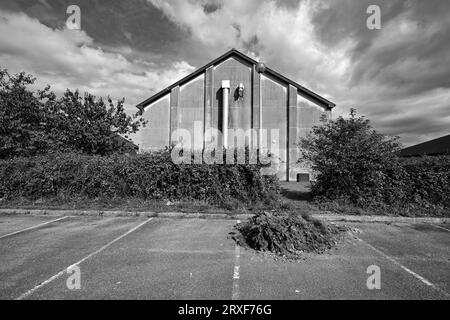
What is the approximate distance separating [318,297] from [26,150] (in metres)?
14.0

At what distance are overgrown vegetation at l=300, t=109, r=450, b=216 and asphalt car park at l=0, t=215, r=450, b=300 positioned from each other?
1645mm

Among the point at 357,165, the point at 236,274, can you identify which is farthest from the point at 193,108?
the point at 236,274

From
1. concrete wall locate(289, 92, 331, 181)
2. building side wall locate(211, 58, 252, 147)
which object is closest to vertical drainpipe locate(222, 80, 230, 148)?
building side wall locate(211, 58, 252, 147)

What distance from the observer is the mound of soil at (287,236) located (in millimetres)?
4152

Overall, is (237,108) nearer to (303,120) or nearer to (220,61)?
(220,61)

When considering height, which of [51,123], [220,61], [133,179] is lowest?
[133,179]

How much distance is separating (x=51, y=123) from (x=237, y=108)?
39.8ft

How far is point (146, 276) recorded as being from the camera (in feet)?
10.4

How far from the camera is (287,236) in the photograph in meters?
4.23

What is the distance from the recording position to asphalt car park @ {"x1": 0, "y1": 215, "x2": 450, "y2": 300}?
280 centimetres

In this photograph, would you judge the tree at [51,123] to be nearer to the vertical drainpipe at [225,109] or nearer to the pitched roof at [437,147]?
the vertical drainpipe at [225,109]

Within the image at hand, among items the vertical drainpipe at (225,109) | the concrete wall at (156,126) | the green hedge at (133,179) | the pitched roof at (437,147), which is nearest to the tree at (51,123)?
the green hedge at (133,179)

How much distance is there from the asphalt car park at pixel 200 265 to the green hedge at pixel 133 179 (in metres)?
2.20

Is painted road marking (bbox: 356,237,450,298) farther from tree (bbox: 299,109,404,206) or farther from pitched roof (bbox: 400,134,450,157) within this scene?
pitched roof (bbox: 400,134,450,157)
